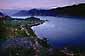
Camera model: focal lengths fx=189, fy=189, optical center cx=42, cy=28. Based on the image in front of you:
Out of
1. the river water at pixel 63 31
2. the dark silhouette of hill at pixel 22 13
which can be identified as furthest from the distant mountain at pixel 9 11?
the river water at pixel 63 31

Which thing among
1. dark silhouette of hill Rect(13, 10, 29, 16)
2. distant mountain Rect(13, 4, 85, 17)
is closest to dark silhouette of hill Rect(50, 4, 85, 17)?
distant mountain Rect(13, 4, 85, 17)

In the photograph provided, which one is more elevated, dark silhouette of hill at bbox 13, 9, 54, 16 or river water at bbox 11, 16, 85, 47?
dark silhouette of hill at bbox 13, 9, 54, 16

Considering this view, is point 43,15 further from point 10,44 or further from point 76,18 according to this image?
point 10,44

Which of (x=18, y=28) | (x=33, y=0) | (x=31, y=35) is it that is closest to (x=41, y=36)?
(x=31, y=35)

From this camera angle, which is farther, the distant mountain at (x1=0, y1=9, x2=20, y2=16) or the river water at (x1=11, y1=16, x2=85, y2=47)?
the distant mountain at (x1=0, y1=9, x2=20, y2=16)

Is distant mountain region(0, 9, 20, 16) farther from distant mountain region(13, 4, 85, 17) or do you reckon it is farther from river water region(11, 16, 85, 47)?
river water region(11, 16, 85, 47)

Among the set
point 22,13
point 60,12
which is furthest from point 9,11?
point 60,12

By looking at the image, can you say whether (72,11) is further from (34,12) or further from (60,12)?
(34,12)

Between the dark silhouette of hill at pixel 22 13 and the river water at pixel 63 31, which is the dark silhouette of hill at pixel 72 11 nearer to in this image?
the river water at pixel 63 31
